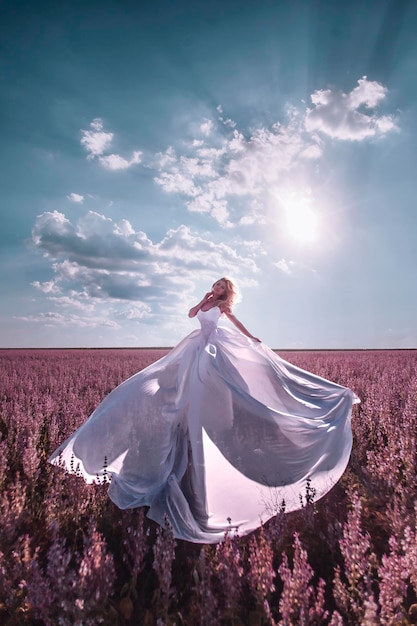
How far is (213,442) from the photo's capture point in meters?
3.13

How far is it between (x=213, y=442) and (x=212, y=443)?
0.04ft

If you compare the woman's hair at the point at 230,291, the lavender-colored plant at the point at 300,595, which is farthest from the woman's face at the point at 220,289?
the lavender-colored plant at the point at 300,595

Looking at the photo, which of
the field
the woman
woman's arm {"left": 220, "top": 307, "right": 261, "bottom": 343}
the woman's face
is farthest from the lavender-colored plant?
the woman's face

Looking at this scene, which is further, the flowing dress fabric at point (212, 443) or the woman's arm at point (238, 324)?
the woman's arm at point (238, 324)

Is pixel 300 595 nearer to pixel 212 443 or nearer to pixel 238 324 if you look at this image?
pixel 212 443

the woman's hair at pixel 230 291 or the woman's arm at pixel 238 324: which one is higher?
the woman's hair at pixel 230 291

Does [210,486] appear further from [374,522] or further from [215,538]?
[374,522]

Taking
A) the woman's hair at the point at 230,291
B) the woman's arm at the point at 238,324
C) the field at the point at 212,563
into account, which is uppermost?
the woman's hair at the point at 230,291

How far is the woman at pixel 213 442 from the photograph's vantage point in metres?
2.83

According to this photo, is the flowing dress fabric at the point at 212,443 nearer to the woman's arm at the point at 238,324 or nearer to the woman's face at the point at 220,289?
the woman's arm at the point at 238,324

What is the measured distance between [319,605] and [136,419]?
2287 mm

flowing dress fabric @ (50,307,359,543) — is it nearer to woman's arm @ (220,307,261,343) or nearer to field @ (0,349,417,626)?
field @ (0,349,417,626)

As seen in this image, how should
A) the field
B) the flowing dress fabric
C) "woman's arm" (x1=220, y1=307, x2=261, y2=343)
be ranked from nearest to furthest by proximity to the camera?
the field → the flowing dress fabric → "woman's arm" (x1=220, y1=307, x2=261, y2=343)

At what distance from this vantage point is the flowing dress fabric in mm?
2822
